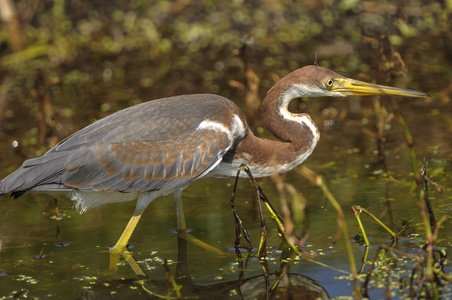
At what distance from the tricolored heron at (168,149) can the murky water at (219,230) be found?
0.37 meters

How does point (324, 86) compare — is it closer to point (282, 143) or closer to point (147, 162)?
point (282, 143)

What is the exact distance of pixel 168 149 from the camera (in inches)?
228

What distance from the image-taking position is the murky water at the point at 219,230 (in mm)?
5180

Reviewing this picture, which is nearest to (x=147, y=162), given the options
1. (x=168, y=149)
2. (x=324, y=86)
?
(x=168, y=149)

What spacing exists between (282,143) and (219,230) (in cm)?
88

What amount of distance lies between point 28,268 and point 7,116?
4432mm

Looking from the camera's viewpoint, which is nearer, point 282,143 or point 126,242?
point 126,242

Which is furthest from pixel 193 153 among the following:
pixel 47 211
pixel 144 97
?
pixel 144 97

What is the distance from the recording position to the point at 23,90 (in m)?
10.6

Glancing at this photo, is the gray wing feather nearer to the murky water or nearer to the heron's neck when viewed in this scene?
the heron's neck

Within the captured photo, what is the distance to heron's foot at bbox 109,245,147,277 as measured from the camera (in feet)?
18.0

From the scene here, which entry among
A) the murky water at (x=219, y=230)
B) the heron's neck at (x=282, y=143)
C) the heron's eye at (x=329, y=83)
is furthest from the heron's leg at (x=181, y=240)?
the heron's eye at (x=329, y=83)

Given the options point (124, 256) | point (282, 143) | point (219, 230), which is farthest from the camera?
point (219, 230)

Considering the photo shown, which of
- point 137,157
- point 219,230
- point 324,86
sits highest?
point 324,86
